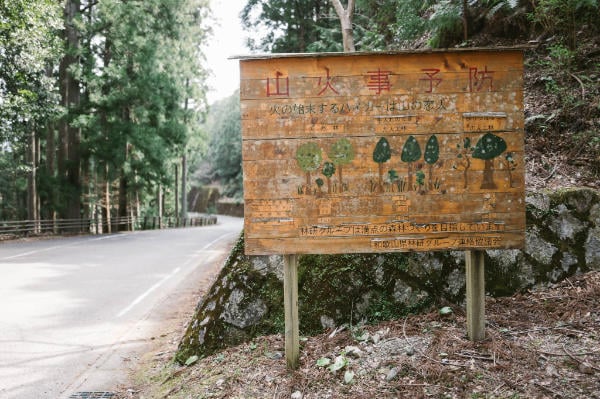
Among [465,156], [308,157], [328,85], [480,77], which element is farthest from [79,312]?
[480,77]

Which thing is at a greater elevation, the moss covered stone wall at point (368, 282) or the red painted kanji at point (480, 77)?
the red painted kanji at point (480, 77)

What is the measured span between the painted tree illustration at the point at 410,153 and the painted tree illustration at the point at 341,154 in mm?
447

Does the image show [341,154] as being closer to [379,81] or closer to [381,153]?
[381,153]

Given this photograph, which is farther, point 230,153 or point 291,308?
point 230,153

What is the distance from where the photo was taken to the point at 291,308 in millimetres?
3662

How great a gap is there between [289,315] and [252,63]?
7.20 feet

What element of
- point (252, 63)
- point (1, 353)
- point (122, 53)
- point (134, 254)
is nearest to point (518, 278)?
point (252, 63)

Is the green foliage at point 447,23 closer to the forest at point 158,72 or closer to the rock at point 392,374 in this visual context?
the forest at point 158,72

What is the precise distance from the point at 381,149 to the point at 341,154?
344mm

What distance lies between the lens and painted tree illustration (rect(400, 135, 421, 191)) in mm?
3564

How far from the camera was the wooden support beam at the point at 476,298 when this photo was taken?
3672 millimetres

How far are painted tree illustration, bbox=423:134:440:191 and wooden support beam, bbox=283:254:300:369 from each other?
1.37m

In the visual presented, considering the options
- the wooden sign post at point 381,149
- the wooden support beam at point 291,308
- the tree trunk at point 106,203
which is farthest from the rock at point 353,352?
the tree trunk at point 106,203

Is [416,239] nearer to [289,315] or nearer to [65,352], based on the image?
[289,315]
